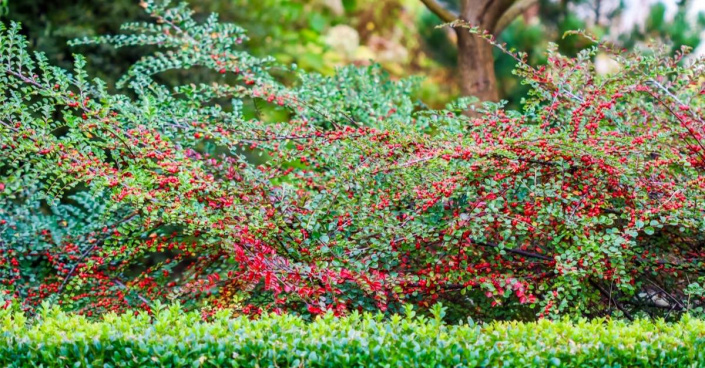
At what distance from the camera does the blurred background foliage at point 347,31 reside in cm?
703

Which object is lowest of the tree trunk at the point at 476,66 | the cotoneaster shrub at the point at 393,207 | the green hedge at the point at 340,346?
the green hedge at the point at 340,346

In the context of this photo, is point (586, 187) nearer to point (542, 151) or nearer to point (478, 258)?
point (542, 151)

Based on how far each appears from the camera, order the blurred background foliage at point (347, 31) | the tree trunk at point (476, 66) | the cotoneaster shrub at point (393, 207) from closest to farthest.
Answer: the cotoneaster shrub at point (393, 207)
the tree trunk at point (476, 66)
the blurred background foliage at point (347, 31)

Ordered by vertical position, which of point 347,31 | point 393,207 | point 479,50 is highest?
point 347,31

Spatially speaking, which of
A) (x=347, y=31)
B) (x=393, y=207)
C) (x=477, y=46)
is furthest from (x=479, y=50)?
(x=347, y=31)

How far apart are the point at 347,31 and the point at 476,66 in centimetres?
510

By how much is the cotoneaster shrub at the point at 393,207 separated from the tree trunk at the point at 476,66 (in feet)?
5.51

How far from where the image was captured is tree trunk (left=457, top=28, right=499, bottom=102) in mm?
5602

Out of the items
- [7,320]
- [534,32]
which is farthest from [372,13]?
[7,320]

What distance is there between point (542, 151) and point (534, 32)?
18.4ft

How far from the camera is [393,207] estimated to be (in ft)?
11.6

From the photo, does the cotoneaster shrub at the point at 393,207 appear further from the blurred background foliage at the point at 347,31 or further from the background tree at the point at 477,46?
the background tree at the point at 477,46

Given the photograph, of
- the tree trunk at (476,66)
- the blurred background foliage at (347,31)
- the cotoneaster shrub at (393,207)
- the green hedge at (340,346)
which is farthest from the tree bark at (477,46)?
the green hedge at (340,346)

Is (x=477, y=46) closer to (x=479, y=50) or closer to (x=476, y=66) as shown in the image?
(x=479, y=50)
